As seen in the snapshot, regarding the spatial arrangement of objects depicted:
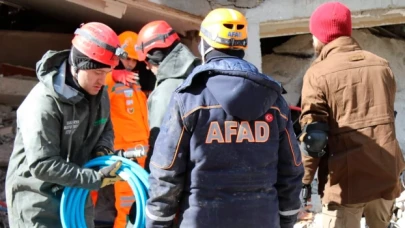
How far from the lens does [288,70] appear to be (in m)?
7.25

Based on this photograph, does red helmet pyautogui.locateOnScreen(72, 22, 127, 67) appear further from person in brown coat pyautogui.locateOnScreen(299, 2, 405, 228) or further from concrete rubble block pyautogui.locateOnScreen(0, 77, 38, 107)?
concrete rubble block pyautogui.locateOnScreen(0, 77, 38, 107)

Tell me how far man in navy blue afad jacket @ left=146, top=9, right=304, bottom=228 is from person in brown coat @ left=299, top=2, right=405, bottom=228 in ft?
3.11

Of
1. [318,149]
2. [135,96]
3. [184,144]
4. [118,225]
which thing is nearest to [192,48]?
[135,96]

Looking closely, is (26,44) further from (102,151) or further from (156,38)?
(102,151)

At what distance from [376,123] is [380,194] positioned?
0.47 metres

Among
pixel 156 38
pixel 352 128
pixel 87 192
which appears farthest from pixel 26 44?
pixel 352 128

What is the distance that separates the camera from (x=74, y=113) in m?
2.96

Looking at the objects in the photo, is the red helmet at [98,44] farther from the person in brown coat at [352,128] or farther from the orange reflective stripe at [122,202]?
the orange reflective stripe at [122,202]

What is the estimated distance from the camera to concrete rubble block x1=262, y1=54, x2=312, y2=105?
704 centimetres

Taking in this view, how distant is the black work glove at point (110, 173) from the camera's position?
2.96m

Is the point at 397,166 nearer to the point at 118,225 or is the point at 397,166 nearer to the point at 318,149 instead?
the point at 318,149

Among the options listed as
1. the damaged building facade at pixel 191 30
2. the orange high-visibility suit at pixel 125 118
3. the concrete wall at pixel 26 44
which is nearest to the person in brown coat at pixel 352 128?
the orange high-visibility suit at pixel 125 118

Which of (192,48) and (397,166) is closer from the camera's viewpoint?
(397,166)

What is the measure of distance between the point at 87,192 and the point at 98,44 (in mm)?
881
